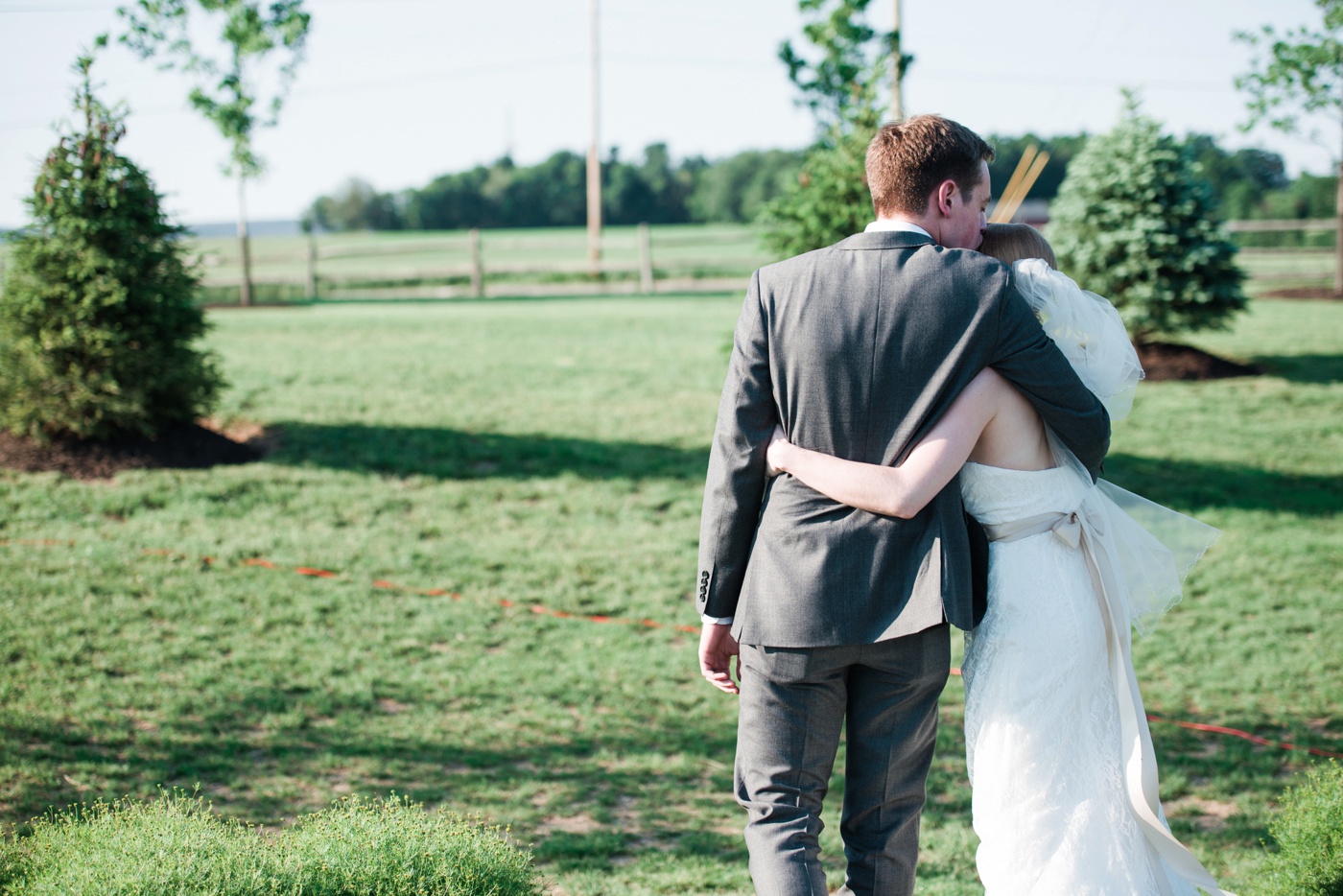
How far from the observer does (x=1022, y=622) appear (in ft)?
7.57

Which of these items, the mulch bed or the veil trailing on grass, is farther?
the mulch bed

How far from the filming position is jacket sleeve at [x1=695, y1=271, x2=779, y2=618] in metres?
2.29

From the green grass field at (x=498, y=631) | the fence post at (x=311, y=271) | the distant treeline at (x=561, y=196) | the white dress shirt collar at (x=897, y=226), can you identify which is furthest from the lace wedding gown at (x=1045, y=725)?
the distant treeline at (x=561, y=196)

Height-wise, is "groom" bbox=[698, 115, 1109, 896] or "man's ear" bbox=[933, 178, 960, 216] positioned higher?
"man's ear" bbox=[933, 178, 960, 216]

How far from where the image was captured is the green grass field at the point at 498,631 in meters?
3.83

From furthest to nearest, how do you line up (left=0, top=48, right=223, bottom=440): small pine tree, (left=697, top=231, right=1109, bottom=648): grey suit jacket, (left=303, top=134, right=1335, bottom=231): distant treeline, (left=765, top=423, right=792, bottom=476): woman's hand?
(left=303, top=134, right=1335, bottom=231): distant treeline → (left=0, top=48, right=223, bottom=440): small pine tree → (left=765, top=423, right=792, bottom=476): woman's hand → (left=697, top=231, right=1109, bottom=648): grey suit jacket

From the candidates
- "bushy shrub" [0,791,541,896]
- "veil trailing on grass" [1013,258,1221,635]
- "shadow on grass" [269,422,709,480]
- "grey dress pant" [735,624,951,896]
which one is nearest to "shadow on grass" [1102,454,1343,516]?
"shadow on grass" [269,422,709,480]

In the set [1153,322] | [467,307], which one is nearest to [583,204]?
[467,307]

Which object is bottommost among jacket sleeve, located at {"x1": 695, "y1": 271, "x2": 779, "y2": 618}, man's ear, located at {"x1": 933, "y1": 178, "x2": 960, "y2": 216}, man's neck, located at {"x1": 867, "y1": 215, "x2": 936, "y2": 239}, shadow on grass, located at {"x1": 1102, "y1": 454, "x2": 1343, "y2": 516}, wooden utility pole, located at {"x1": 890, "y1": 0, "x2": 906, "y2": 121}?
shadow on grass, located at {"x1": 1102, "y1": 454, "x2": 1343, "y2": 516}

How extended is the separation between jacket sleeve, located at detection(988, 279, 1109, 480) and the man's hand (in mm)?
864

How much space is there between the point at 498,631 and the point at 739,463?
3.44 metres

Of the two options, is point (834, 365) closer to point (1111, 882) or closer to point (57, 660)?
point (1111, 882)

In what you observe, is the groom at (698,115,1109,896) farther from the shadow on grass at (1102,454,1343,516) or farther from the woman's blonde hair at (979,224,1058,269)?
the shadow on grass at (1102,454,1343,516)

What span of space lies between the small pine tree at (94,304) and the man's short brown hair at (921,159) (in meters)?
6.51
